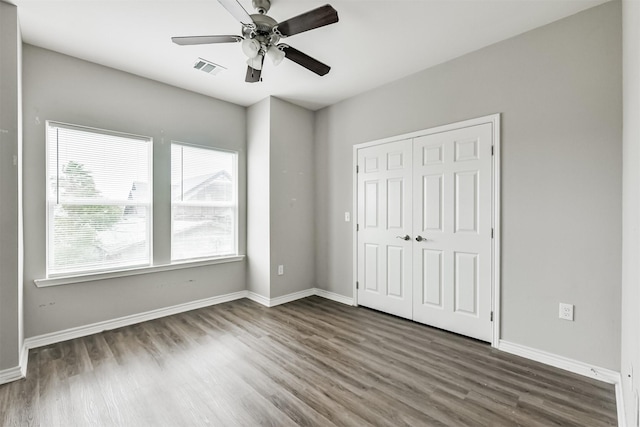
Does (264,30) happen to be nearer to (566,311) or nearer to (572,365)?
(566,311)

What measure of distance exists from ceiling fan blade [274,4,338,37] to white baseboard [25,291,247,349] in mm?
3306

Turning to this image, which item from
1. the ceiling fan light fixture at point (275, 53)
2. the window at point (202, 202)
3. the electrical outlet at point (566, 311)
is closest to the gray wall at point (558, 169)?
the electrical outlet at point (566, 311)

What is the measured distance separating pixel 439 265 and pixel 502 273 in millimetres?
588

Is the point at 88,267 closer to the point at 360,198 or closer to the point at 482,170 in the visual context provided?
the point at 360,198

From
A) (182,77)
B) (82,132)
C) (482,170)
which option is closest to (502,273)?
(482,170)

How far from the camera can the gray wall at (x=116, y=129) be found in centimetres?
272

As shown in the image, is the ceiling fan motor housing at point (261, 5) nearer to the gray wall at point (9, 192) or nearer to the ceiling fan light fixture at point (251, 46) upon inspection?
the ceiling fan light fixture at point (251, 46)

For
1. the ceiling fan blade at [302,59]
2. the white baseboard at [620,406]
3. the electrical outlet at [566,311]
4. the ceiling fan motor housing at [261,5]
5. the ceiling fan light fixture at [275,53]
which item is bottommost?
the white baseboard at [620,406]

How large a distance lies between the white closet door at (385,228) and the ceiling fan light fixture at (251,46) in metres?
1.90

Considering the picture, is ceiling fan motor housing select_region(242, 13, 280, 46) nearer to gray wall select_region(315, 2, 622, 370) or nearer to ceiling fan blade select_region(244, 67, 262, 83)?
ceiling fan blade select_region(244, 67, 262, 83)

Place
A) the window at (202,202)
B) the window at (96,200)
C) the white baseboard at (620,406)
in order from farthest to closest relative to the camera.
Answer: the window at (202,202), the window at (96,200), the white baseboard at (620,406)

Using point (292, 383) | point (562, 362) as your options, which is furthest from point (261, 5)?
point (562, 362)

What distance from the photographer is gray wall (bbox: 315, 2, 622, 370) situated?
7.07 feet

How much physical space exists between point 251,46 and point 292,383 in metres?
2.56
